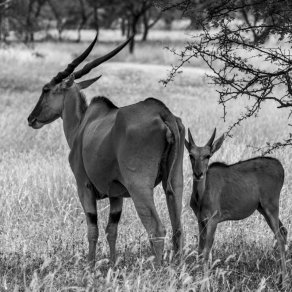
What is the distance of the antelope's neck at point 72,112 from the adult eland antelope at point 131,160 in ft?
0.78

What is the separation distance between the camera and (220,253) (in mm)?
6781

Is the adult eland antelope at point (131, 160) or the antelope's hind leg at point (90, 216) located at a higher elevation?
the adult eland antelope at point (131, 160)

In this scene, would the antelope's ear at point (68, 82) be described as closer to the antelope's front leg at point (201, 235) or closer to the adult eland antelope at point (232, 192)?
the adult eland antelope at point (232, 192)

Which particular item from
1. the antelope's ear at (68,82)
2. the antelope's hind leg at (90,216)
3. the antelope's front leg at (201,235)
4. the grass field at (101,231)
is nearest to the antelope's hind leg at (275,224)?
the grass field at (101,231)

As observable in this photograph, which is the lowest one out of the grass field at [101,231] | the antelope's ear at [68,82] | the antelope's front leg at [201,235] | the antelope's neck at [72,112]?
the grass field at [101,231]

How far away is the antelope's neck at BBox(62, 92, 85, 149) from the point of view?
6.88 m

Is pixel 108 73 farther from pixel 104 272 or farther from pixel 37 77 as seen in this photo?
pixel 104 272

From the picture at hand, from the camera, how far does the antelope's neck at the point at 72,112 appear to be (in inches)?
271

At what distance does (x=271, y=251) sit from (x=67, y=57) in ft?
98.9

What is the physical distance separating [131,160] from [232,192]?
1080 mm

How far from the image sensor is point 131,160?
18.7 feet

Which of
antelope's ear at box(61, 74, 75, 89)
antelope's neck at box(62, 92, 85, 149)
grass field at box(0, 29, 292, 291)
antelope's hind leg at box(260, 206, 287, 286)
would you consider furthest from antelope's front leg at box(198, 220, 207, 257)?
antelope's ear at box(61, 74, 75, 89)

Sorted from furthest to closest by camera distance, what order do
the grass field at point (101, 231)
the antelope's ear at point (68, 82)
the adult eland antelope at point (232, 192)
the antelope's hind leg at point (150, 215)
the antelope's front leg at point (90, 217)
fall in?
the antelope's ear at point (68, 82) < the antelope's front leg at point (90, 217) < the adult eland antelope at point (232, 192) < the antelope's hind leg at point (150, 215) < the grass field at point (101, 231)

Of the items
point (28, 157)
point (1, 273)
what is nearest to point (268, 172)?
point (1, 273)
